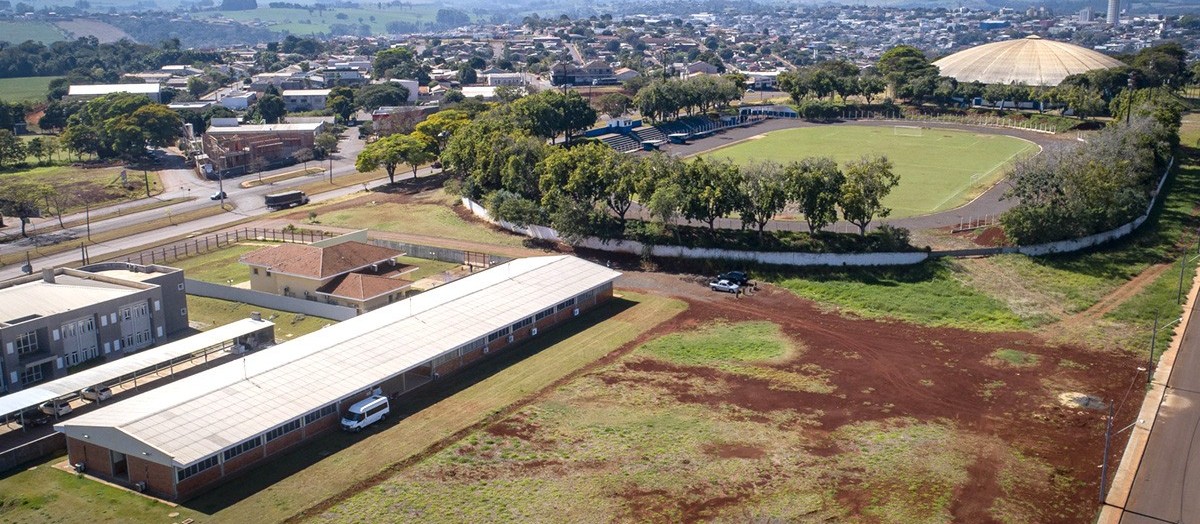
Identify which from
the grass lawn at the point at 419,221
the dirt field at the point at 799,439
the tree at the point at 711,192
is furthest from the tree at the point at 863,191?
the grass lawn at the point at 419,221

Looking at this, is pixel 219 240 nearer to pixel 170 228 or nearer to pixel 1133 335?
pixel 170 228

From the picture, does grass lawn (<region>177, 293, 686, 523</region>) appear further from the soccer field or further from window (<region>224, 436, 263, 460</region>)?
the soccer field

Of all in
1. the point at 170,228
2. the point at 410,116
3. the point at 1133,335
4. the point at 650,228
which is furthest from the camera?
the point at 410,116

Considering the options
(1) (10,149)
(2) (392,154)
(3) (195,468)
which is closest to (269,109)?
(1) (10,149)

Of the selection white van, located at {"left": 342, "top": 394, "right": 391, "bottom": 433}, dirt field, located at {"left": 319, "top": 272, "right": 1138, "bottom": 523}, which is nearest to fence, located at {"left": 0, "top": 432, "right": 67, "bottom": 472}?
white van, located at {"left": 342, "top": 394, "right": 391, "bottom": 433}

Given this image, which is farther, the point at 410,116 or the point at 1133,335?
the point at 410,116

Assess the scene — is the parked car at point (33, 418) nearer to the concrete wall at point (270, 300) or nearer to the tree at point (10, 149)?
the concrete wall at point (270, 300)

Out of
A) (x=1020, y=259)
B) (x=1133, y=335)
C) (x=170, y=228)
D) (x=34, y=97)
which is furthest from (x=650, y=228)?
(x=34, y=97)
